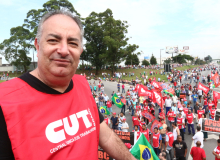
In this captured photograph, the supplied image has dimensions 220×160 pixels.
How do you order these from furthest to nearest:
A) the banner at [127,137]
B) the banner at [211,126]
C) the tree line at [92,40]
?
1. the tree line at [92,40]
2. the banner at [211,126]
3. the banner at [127,137]

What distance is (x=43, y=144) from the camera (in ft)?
2.94

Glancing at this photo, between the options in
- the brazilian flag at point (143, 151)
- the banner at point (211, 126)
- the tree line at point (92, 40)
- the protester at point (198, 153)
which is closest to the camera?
the brazilian flag at point (143, 151)

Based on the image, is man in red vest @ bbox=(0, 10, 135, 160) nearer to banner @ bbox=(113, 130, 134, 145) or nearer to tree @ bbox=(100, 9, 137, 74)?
banner @ bbox=(113, 130, 134, 145)

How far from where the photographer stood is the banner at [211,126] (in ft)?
23.7

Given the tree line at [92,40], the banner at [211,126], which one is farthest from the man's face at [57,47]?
the tree line at [92,40]

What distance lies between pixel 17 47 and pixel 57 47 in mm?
45276

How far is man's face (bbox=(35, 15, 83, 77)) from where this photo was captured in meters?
1.04

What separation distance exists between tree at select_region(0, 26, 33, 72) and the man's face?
42.1 meters

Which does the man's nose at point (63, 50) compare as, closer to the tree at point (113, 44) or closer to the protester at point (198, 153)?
the protester at point (198, 153)

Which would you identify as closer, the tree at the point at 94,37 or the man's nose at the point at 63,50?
the man's nose at the point at 63,50

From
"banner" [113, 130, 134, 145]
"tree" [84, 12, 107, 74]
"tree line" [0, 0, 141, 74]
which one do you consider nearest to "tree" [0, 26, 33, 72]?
"tree line" [0, 0, 141, 74]

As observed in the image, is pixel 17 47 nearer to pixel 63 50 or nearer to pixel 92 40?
pixel 92 40

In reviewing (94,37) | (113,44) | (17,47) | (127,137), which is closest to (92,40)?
(94,37)

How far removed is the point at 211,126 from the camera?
290 inches
